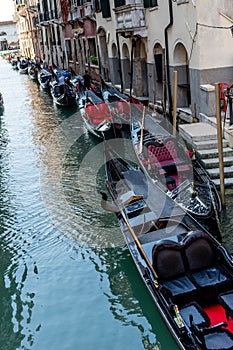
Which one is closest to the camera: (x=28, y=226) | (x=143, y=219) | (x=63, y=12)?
(x=143, y=219)

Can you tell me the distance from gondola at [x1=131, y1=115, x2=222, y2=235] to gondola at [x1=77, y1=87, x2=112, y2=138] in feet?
5.05

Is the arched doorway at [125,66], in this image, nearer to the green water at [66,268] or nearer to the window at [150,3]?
the window at [150,3]

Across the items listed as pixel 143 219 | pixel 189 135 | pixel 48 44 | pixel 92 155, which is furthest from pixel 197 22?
pixel 48 44

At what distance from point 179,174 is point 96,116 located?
447 cm

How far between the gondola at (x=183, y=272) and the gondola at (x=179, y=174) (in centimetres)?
23

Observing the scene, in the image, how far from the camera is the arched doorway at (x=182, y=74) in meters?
9.27

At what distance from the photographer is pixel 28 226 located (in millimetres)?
6055

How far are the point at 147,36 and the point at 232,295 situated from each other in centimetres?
814

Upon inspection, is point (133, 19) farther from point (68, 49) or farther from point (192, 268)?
point (68, 49)

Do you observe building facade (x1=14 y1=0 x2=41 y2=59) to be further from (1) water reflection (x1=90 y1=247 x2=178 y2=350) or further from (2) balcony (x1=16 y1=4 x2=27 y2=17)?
(1) water reflection (x1=90 y1=247 x2=178 y2=350)

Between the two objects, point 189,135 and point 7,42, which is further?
point 7,42

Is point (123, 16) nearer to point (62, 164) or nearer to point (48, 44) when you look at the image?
point (62, 164)

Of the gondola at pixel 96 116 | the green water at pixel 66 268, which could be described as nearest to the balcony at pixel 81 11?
the gondola at pixel 96 116

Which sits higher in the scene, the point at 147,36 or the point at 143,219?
the point at 147,36
